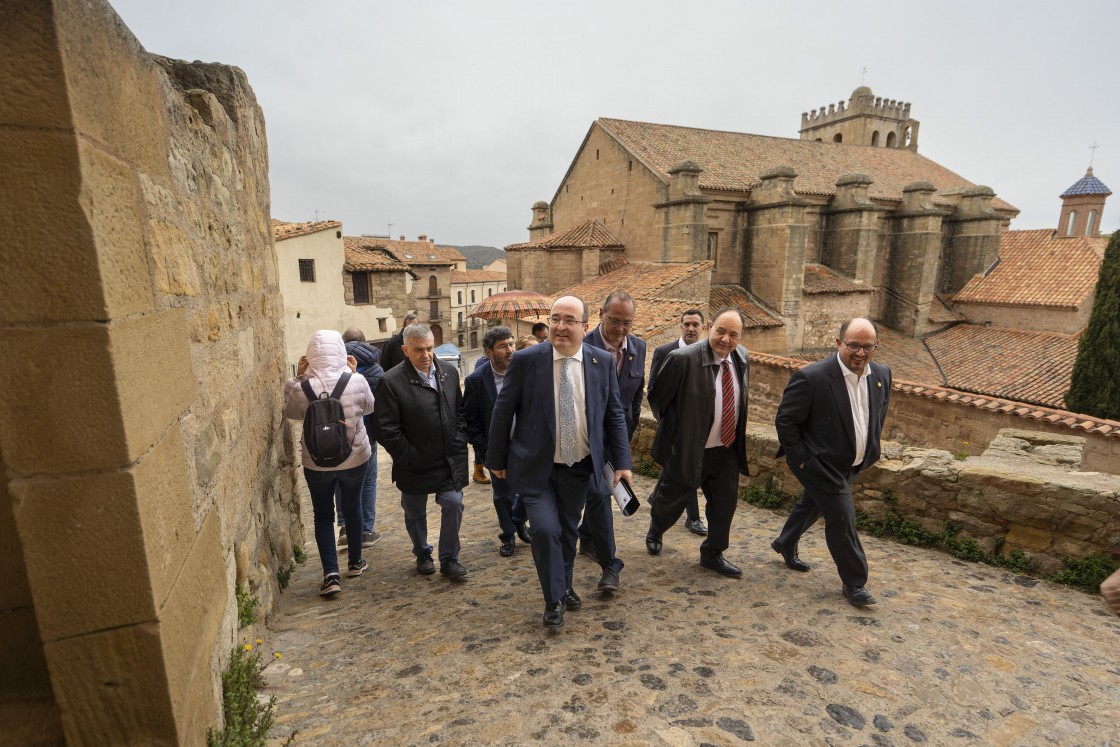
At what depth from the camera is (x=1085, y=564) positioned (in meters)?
3.60

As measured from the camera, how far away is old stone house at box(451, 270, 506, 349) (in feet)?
152

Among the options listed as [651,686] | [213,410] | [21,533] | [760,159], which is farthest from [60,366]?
[760,159]

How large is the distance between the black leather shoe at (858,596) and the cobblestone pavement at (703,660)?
0.07m

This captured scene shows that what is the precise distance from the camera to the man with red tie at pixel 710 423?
3680 millimetres

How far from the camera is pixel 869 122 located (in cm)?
3450

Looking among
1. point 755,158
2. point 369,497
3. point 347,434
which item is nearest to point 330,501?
point 347,434

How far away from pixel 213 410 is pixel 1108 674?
14.5 ft

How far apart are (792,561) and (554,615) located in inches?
73.5

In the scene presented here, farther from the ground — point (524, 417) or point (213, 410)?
point (213, 410)

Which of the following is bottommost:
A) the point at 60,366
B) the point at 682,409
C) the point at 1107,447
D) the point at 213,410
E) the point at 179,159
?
the point at 1107,447

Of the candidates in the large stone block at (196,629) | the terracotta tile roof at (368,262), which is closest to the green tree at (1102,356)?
the large stone block at (196,629)

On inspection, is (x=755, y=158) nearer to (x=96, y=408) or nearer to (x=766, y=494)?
(x=766, y=494)

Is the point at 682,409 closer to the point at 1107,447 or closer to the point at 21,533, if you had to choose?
the point at 21,533

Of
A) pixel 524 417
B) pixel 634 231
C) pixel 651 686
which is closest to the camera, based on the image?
pixel 651 686
